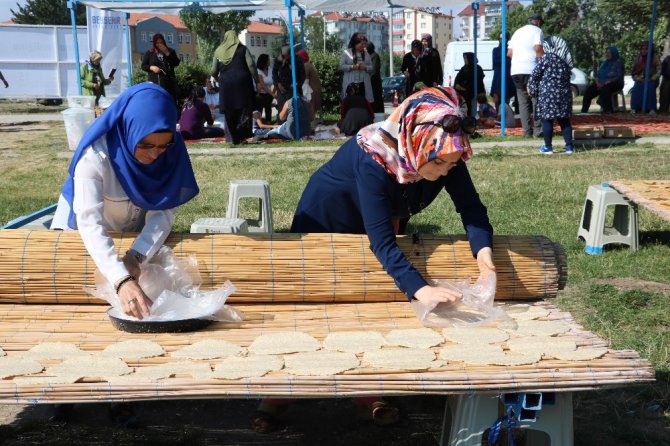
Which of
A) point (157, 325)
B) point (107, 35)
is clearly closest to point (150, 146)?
point (157, 325)

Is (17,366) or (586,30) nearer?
(17,366)

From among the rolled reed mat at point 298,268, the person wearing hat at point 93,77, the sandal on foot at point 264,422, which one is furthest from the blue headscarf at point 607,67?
the sandal on foot at point 264,422

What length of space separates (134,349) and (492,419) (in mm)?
1164

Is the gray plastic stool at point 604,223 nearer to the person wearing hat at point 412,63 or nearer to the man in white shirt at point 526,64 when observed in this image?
the man in white shirt at point 526,64

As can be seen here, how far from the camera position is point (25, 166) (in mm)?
10469

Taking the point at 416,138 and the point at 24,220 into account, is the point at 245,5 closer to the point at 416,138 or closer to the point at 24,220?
the point at 24,220

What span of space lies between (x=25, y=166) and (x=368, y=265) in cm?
850

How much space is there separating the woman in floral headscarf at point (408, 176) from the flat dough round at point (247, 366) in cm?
65

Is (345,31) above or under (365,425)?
above

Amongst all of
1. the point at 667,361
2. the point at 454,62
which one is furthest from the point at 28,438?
the point at 454,62

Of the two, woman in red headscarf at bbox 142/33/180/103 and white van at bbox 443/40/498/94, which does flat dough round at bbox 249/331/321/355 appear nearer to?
woman in red headscarf at bbox 142/33/180/103

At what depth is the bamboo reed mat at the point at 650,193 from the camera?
4.90 meters

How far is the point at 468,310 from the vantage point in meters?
2.97

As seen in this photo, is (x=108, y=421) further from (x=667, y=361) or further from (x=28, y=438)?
(x=667, y=361)
